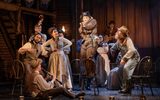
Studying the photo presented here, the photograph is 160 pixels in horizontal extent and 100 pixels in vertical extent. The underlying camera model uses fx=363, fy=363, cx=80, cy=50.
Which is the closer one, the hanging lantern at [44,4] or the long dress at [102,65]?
the long dress at [102,65]

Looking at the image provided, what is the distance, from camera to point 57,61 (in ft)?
28.5

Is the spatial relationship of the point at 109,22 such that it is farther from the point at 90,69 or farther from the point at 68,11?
the point at 90,69

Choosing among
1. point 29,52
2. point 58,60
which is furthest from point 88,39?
point 29,52

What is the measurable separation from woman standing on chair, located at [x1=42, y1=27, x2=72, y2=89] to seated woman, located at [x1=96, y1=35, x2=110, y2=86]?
1483mm

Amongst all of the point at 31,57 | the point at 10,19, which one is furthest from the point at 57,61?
the point at 10,19

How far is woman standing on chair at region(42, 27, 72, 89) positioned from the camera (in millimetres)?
8680

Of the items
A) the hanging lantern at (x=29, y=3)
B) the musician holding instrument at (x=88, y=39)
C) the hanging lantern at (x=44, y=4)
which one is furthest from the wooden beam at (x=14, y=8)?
the musician holding instrument at (x=88, y=39)

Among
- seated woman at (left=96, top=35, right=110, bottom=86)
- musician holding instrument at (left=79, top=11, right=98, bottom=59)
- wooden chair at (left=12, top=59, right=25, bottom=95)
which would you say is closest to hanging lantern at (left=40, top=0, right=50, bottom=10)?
musician holding instrument at (left=79, top=11, right=98, bottom=59)

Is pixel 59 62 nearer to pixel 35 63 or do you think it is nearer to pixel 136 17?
pixel 35 63

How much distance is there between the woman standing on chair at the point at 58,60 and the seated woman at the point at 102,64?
148 cm

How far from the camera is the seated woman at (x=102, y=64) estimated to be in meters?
10.1

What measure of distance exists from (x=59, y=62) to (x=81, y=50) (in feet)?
4.05

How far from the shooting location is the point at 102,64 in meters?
10.2

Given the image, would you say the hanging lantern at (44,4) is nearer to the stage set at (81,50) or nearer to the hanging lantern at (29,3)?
the stage set at (81,50)
